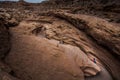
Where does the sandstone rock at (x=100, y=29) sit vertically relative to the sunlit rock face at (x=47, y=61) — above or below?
above

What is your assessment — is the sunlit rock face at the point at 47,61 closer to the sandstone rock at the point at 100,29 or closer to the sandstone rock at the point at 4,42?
the sandstone rock at the point at 4,42

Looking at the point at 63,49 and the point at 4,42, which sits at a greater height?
the point at 4,42

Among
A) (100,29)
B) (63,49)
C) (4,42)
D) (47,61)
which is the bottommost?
(47,61)

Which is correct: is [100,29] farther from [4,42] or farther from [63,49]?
[4,42]

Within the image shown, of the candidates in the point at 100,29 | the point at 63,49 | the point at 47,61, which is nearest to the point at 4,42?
the point at 47,61

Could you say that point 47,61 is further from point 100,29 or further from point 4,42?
point 100,29

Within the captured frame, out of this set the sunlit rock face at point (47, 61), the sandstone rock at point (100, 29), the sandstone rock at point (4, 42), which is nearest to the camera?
the sunlit rock face at point (47, 61)

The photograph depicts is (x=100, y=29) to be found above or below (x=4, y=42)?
above

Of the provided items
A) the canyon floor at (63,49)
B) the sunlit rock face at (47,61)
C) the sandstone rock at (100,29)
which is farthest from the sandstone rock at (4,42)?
the sandstone rock at (100,29)

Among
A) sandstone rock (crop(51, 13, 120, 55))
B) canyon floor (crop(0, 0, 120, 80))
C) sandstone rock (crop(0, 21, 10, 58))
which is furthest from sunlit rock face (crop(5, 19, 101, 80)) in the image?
sandstone rock (crop(51, 13, 120, 55))

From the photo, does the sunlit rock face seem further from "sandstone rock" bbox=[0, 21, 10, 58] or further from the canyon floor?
"sandstone rock" bbox=[0, 21, 10, 58]

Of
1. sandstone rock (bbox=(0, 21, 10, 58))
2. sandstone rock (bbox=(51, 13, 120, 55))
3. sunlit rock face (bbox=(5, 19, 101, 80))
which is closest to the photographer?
sunlit rock face (bbox=(5, 19, 101, 80))

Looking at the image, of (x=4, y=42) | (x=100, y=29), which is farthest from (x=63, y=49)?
(x=4, y=42)

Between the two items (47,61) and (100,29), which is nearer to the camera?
(47,61)
